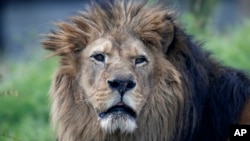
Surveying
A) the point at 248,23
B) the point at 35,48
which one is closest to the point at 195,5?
the point at 248,23

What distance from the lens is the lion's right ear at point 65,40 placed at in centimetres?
597

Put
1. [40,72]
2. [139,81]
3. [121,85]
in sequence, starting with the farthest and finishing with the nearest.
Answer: [40,72] → [139,81] → [121,85]

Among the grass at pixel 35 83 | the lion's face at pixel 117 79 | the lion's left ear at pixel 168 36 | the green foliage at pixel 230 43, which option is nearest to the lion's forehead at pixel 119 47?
the lion's face at pixel 117 79

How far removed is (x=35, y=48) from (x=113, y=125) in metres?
5.44

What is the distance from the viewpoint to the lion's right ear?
5.97 metres

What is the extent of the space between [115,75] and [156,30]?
456mm

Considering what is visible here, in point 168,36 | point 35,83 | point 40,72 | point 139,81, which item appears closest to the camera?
point 139,81

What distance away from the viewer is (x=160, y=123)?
19.2 feet

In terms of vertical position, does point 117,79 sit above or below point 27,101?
above

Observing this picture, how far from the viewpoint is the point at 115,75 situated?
5625 mm

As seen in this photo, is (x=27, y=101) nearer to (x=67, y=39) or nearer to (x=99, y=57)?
(x=67, y=39)

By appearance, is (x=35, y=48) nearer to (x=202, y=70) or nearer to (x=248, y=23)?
(x=248, y=23)

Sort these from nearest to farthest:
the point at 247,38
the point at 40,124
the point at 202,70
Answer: the point at 202,70 → the point at 40,124 → the point at 247,38

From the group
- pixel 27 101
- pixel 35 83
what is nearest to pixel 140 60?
pixel 27 101
